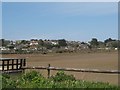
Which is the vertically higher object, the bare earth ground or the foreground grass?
the foreground grass

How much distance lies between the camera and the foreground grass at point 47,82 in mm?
10984

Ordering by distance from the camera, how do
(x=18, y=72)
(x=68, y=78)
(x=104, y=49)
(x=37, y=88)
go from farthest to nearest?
(x=104, y=49)
(x=18, y=72)
(x=68, y=78)
(x=37, y=88)

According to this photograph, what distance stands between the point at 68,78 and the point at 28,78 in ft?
4.77

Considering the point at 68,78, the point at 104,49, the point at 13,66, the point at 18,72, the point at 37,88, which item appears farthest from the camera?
the point at 104,49

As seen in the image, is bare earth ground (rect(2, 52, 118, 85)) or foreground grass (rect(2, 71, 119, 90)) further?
bare earth ground (rect(2, 52, 118, 85))

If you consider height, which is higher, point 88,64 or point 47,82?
point 47,82

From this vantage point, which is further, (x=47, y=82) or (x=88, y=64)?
(x=88, y=64)

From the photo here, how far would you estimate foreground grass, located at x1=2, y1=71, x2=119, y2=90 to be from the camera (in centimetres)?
1098

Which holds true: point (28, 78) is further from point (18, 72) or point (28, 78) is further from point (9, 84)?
point (18, 72)

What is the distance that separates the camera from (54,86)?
10.9m

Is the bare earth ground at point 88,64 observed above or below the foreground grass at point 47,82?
below

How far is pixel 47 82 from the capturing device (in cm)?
1255

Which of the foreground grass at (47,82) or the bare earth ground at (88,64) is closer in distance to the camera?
the foreground grass at (47,82)

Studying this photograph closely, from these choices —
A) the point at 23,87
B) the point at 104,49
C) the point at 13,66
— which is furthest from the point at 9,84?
the point at 104,49
